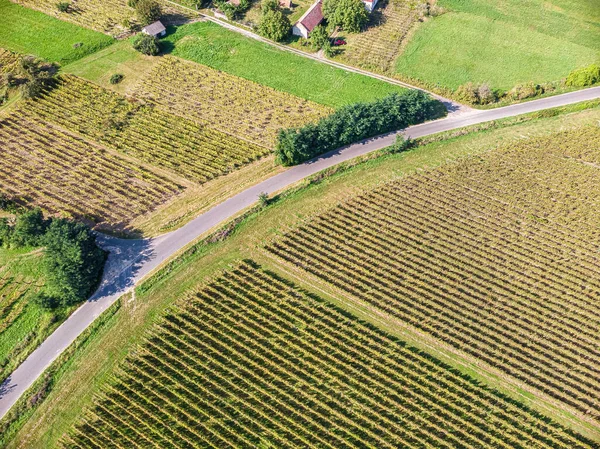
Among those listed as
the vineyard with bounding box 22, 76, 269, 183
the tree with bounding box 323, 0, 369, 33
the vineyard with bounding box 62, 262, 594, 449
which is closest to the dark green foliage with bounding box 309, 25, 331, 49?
the tree with bounding box 323, 0, 369, 33

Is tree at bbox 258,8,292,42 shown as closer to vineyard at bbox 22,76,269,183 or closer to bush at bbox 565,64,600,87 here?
vineyard at bbox 22,76,269,183

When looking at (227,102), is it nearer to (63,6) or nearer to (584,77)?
(63,6)

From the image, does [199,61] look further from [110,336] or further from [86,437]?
[86,437]

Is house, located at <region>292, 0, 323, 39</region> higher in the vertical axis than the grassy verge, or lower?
higher

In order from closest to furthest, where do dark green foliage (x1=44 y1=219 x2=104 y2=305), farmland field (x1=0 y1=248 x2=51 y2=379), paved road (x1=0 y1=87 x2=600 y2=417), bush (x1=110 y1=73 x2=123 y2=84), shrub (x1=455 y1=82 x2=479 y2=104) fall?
paved road (x1=0 y1=87 x2=600 y2=417)
farmland field (x1=0 y1=248 x2=51 y2=379)
dark green foliage (x1=44 y1=219 x2=104 y2=305)
shrub (x1=455 y1=82 x2=479 y2=104)
bush (x1=110 y1=73 x2=123 y2=84)

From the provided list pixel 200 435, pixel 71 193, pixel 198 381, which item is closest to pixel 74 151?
pixel 71 193

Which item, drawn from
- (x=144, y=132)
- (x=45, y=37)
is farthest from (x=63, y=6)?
(x=144, y=132)
